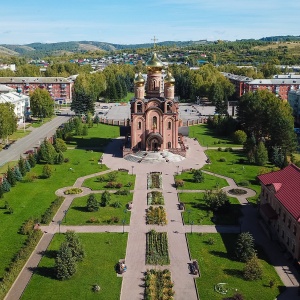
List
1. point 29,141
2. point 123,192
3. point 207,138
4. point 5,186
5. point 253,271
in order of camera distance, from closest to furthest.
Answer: point 253,271, point 5,186, point 123,192, point 29,141, point 207,138

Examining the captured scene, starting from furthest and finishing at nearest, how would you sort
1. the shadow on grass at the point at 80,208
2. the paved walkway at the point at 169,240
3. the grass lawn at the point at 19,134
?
the grass lawn at the point at 19,134, the shadow on grass at the point at 80,208, the paved walkway at the point at 169,240

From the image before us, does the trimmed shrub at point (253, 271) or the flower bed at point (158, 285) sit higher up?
the trimmed shrub at point (253, 271)

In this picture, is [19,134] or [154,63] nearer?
[154,63]

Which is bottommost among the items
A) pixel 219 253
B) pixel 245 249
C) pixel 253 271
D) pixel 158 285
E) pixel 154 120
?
pixel 158 285

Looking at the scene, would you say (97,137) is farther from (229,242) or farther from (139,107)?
(229,242)

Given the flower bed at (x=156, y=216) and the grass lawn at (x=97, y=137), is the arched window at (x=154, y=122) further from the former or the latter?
the flower bed at (x=156, y=216)

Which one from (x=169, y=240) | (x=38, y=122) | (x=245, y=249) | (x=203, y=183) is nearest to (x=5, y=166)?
(x=203, y=183)

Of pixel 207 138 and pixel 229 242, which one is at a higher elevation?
Answer: pixel 207 138

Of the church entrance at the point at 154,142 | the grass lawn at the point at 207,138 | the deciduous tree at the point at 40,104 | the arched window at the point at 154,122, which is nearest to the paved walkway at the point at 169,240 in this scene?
the church entrance at the point at 154,142
